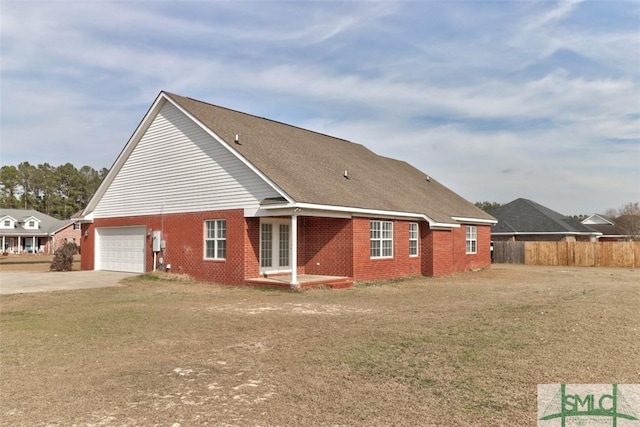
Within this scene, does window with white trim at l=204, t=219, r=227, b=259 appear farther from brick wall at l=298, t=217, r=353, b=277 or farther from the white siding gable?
brick wall at l=298, t=217, r=353, b=277

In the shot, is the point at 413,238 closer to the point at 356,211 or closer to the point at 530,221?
the point at 356,211

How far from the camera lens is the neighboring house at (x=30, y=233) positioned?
58.9 m

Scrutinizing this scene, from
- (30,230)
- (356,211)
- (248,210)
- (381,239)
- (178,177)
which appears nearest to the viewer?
(248,210)

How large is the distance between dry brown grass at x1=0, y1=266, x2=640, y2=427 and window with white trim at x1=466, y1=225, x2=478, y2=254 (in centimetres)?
1343

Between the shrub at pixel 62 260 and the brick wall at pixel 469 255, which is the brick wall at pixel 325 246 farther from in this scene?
the shrub at pixel 62 260

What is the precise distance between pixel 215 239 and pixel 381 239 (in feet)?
20.7

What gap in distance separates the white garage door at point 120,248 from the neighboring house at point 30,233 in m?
39.1

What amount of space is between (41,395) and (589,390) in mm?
6039

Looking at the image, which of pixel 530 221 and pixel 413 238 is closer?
pixel 413 238

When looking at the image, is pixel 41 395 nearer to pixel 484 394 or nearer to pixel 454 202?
pixel 484 394

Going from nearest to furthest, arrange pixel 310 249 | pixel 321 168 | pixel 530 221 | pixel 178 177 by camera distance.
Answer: pixel 310 249 → pixel 178 177 → pixel 321 168 → pixel 530 221

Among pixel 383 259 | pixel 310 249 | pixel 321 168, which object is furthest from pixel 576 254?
pixel 310 249

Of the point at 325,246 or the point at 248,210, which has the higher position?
the point at 248,210

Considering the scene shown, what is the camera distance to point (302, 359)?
22.9 ft
